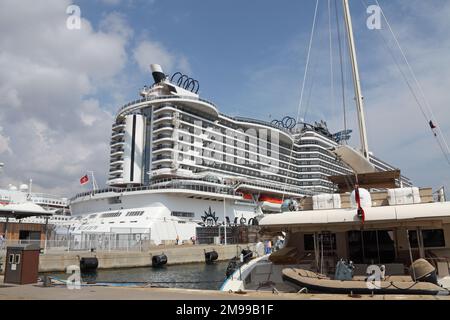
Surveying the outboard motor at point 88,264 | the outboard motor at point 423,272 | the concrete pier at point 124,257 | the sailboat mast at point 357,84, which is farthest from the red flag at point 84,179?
the outboard motor at point 423,272

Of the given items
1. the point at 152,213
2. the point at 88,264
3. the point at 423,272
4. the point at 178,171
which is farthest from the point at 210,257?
the point at 423,272

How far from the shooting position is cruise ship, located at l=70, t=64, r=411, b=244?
2078 inches

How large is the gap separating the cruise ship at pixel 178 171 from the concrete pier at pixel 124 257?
7973 millimetres

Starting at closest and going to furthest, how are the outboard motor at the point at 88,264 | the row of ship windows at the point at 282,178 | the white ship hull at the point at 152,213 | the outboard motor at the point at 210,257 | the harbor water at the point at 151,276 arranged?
the harbor water at the point at 151,276 < the outboard motor at the point at 88,264 < the outboard motor at the point at 210,257 < the white ship hull at the point at 152,213 < the row of ship windows at the point at 282,178

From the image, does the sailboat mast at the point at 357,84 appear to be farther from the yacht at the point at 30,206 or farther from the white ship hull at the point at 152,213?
the white ship hull at the point at 152,213

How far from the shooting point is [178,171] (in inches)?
2347

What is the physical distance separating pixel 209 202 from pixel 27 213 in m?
32.4

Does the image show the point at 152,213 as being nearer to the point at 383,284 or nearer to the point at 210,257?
the point at 210,257

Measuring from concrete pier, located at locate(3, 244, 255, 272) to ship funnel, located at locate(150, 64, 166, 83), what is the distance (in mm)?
39364

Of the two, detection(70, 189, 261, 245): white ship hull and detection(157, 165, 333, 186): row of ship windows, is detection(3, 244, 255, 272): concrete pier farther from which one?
detection(157, 165, 333, 186): row of ship windows

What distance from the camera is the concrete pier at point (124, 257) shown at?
90.2ft
